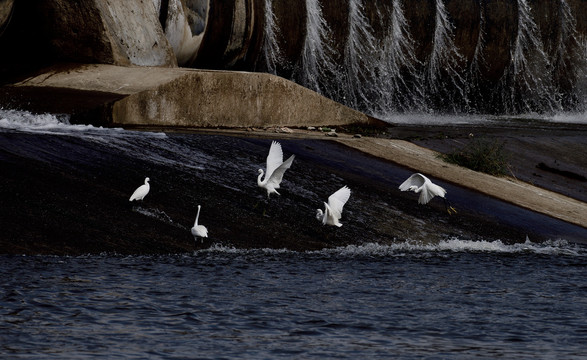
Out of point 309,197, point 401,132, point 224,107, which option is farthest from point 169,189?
point 401,132

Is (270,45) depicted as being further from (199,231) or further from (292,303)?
(292,303)

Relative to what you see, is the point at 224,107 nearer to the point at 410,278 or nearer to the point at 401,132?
the point at 401,132

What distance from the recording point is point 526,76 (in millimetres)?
29656

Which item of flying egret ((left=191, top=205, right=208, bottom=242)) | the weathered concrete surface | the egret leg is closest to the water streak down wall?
the weathered concrete surface

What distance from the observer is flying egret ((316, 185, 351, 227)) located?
43.0 ft

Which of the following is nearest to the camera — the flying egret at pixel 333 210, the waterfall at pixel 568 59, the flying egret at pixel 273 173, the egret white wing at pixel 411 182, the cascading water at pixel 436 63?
the flying egret at pixel 333 210

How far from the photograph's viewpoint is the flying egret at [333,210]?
516 inches

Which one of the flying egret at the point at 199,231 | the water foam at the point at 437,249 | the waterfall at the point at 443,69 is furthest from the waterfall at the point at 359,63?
the flying egret at the point at 199,231

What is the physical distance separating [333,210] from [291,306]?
3.33 meters

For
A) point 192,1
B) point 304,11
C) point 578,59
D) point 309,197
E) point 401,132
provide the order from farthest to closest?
point 578,59, point 304,11, point 192,1, point 401,132, point 309,197

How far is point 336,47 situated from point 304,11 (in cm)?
136

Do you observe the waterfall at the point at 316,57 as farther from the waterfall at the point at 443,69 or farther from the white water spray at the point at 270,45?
the waterfall at the point at 443,69

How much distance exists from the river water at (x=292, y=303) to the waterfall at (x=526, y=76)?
16242 mm

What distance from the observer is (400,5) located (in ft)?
90.1
